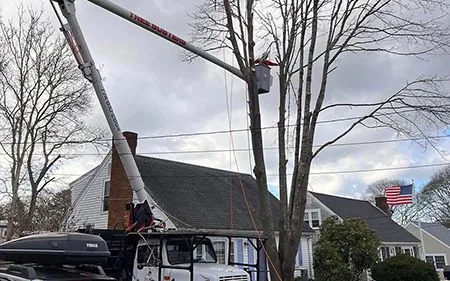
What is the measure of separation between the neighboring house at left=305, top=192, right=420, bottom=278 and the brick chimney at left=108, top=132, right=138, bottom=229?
47.0 feet

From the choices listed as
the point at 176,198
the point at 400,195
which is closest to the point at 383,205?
the point at 400,195

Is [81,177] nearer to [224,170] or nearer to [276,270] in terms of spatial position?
[224,170]

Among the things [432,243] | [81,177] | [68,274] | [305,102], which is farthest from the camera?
[432,243]

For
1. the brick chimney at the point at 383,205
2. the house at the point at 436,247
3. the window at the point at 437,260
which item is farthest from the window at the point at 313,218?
the window at the point at 437,260

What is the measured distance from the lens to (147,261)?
28.1 ft

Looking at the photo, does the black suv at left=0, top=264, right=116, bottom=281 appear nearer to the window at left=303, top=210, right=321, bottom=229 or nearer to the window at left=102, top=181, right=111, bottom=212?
the window at left=102, top=181, right=111, bottom=212

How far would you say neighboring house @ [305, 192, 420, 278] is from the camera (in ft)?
102

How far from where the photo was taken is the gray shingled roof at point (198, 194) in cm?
1917

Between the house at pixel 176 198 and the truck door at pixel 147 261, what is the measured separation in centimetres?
837

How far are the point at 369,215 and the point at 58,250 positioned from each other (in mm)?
33120

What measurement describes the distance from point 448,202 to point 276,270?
45.2 meters

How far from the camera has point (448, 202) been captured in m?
49.4

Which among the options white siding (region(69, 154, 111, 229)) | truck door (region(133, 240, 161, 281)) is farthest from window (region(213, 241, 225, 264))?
white siding (region(69, 154, 111, 229))

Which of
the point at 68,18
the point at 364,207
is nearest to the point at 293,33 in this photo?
the point at 68,18
